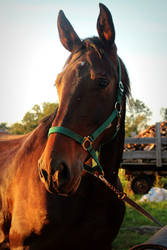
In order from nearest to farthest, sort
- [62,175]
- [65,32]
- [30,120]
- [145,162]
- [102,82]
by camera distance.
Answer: [62,175]
[102,82]
[65,32]
[145,162]
[30,120]

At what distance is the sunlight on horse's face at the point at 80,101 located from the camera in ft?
5.00

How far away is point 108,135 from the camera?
1.98 m

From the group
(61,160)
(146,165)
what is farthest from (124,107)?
(146,165)

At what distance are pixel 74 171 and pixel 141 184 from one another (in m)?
7.38

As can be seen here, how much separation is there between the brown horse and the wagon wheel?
654 centimetres

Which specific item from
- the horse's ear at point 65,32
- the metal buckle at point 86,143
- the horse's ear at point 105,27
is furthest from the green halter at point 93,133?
the horse's ear at point 65,32

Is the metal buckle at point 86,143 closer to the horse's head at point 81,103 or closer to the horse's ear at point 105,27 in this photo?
the horse's head at point 81,103

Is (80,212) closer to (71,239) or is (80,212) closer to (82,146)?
(71,239)

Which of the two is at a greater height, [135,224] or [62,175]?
[62,175]

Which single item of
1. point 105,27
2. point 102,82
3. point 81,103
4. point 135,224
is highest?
point 105,27

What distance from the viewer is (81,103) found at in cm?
175

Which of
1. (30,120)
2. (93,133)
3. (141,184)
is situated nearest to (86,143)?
(93,133)

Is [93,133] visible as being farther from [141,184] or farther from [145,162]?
[141,184]

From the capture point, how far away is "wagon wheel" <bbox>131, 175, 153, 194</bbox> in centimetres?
834
